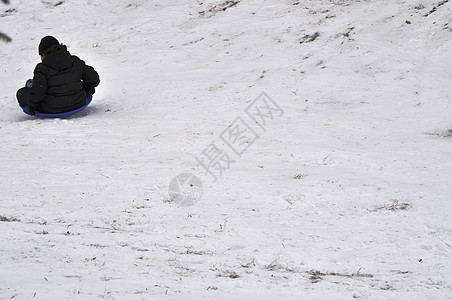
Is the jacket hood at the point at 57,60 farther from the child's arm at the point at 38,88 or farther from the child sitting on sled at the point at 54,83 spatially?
the child's arm at the point at 38,88

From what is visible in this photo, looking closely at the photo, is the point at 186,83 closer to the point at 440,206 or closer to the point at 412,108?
the point at 412,108

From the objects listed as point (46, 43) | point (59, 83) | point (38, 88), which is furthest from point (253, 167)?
point (46, 43)

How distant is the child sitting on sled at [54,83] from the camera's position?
25.6ft

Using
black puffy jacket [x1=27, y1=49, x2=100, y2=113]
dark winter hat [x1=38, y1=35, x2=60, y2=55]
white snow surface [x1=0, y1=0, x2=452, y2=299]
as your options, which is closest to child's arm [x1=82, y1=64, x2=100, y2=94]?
black puffy jacket [x1=27, y1=49, x2=100, y2=113]

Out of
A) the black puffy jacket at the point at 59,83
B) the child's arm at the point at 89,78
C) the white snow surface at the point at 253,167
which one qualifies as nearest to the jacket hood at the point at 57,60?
the black puffy jacket at the point at 59,83

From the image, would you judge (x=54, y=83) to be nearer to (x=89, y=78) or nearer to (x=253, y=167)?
(x=89, y=78)

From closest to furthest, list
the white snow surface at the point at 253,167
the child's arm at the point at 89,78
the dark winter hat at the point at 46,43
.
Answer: the white snow surface at the point at 253,167 < the dark winter hat at the point at 46,43 < the child's arm at the point at 89,78

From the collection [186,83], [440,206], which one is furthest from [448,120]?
[186,83]

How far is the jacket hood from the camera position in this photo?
7.75 m

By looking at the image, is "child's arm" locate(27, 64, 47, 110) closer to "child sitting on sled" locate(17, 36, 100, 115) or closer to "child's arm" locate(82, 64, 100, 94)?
"child sitting on sled" locate(17, 36, 100, 115)

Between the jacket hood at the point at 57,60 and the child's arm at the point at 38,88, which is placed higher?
the jacket hood at the point at 57,60

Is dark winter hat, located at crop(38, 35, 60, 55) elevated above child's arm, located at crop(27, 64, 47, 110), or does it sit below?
above

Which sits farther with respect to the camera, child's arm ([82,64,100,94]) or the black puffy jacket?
child's arm ([82,64,100,94])

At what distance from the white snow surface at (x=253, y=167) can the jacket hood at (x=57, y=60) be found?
3.41 ft
